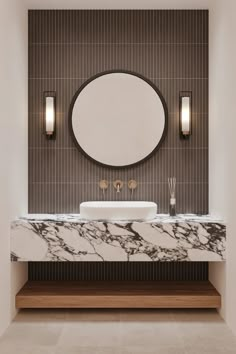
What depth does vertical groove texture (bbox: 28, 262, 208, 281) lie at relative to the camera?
4.50 m

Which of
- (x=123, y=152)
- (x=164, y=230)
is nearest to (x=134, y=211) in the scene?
(x=164, y=230)

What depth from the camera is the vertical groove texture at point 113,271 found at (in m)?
4.50

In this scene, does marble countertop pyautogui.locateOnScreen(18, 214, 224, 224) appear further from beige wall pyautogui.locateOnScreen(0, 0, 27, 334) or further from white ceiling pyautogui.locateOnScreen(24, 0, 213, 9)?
white ceiling pyautogui.locateOnScreen(24, 0, 213, 9)

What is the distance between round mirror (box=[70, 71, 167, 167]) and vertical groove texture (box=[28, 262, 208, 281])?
923 mm

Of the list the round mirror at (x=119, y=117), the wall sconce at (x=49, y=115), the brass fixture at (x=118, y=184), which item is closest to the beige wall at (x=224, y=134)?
the round mirror at (x=119, y=117)

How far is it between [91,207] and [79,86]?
4.01ft

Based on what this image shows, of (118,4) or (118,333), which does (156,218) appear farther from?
(118,4)

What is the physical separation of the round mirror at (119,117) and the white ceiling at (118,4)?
582mm

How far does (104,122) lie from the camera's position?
14.6ft

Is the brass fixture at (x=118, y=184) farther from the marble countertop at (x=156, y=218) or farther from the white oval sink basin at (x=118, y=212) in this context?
the white oval sink basin at (x=118, y=212)

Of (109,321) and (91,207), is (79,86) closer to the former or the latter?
(91,207)

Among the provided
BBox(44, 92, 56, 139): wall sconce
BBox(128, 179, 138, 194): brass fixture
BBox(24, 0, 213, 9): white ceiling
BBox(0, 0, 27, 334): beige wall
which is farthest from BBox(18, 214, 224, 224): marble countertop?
BBox(24, 0, 213, 9): white ceiling

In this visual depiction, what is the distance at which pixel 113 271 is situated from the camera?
14.8ft
